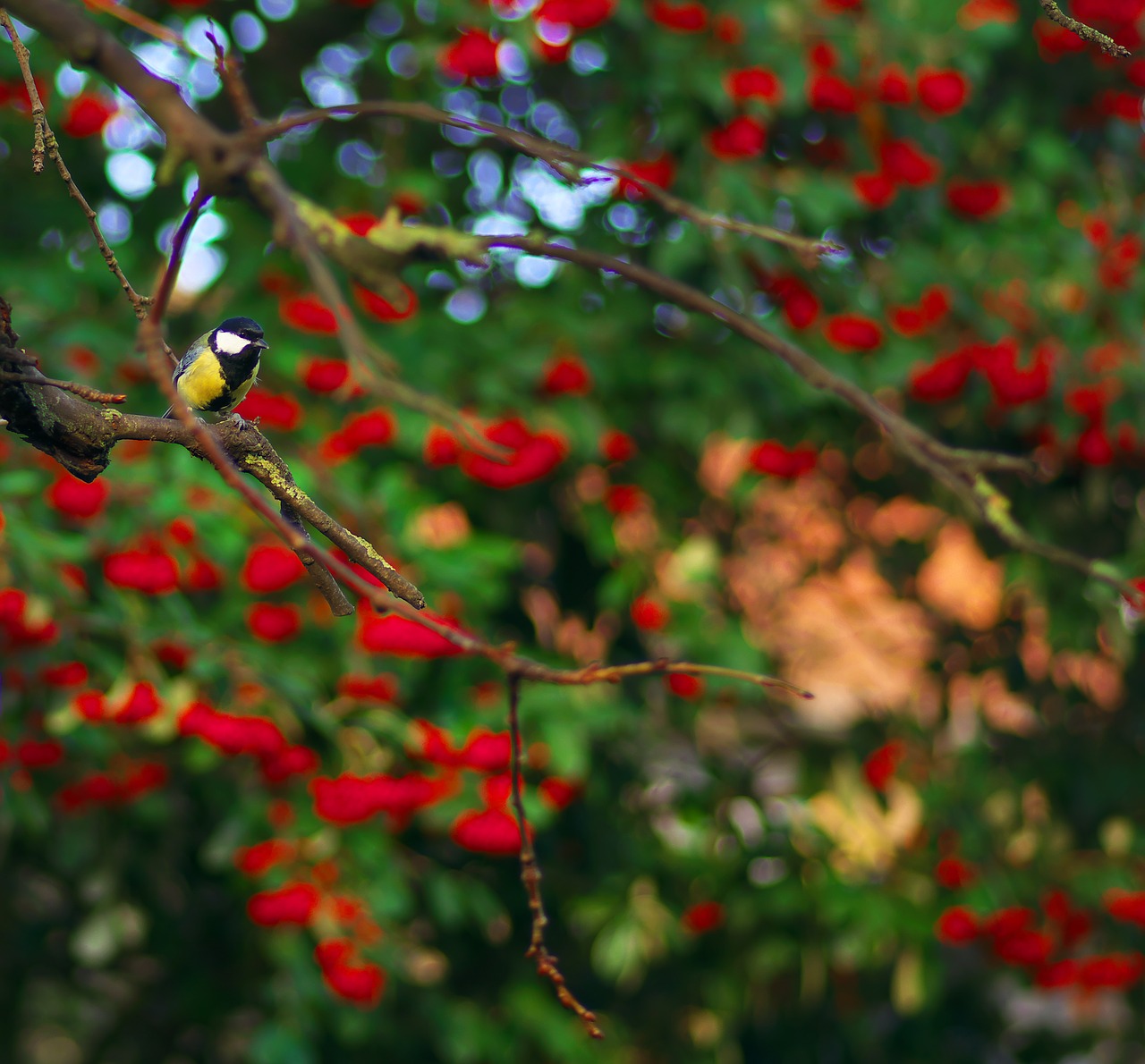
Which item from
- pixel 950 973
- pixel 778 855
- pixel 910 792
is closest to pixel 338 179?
pixel 778 855

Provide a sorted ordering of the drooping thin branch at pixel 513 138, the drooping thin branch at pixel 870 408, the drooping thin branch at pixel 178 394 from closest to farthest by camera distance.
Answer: the drooping thin branch at pixel 178 394
the drooping thin branch at pixel 513 138
the drooping thin branch at pixel 870 408

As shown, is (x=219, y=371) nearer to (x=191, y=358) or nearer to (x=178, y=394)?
(x=191, y=358)

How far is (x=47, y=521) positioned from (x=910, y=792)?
200 cm

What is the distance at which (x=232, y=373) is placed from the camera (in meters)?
1.02

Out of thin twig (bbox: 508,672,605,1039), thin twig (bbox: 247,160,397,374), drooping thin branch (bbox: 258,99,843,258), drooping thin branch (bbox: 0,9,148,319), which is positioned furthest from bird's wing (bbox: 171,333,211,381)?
thin twig (bbox: 508,672,605,1039)

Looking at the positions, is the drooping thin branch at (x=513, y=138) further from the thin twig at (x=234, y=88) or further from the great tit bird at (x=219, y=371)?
the great tit bird at (x=219, y=371)

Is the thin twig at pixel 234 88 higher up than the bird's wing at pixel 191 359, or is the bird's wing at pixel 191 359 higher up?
the thin twig at pixel 234 88

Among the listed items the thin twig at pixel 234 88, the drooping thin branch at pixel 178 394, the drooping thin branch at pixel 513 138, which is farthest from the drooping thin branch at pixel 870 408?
the drooping thin branch at pixel 178 394

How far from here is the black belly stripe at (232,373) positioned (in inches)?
39.8

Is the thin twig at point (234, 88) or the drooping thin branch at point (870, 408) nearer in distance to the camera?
the thin twig at point (234, 88)

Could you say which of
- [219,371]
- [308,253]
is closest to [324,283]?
[308,253]

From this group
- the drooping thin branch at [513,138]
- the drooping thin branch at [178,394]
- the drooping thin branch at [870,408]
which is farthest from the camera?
the drooping thin branch at [870,408]

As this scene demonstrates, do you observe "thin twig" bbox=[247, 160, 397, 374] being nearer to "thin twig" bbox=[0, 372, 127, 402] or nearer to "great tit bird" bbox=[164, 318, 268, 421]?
"thin twig" bbox=[0, 372, 127, 402]

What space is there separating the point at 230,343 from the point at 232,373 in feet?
0.14
